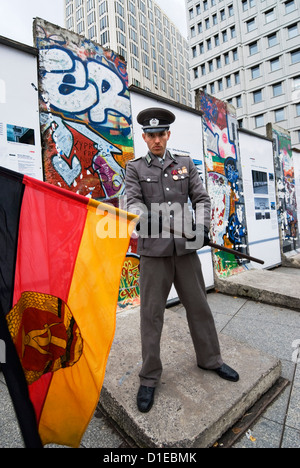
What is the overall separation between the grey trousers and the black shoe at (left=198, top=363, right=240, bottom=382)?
0.04m

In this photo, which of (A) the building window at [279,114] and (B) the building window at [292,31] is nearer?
(B) the building window at [292,31]

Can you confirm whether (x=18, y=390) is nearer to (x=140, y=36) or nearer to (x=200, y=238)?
(x=200, y=238)

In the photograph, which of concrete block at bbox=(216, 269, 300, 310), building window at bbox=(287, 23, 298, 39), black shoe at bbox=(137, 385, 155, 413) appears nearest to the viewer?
black shoe at bbox=(137, 385, 155, 413)

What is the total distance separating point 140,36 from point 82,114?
7172 cm

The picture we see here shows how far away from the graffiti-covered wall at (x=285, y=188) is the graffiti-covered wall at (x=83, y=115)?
5.18 m

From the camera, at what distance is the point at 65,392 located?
1470mm

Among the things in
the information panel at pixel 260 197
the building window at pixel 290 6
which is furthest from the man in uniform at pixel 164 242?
the building window at pixel 290 6

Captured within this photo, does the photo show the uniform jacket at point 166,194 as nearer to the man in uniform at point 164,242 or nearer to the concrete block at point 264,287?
the man in uniform at point 164,242

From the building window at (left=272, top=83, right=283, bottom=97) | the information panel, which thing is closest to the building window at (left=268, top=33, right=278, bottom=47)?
the building window at (left=272, top=83, right=283, bottom=97)

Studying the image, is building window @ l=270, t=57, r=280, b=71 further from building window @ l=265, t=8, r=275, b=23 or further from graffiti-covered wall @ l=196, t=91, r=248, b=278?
graffiti-covered wall @ l=196, t=91, r=248, b=278

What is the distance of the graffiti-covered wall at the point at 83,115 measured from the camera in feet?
10.7

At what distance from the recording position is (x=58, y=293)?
1.45 m

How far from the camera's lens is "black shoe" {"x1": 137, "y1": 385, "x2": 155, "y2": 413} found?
1.82 metres
